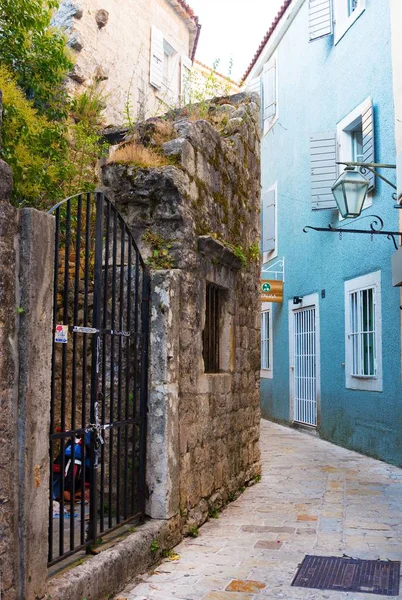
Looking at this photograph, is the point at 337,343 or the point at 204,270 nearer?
the point at 204,270

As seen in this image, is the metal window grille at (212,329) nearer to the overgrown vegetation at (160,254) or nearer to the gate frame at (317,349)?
the overgrown vegetation at (160,254)

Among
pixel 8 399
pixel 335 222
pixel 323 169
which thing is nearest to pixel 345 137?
pixel 323 169

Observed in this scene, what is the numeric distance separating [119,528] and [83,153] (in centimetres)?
493

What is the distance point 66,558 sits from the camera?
12.1ft

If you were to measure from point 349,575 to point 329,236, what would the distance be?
790 cm

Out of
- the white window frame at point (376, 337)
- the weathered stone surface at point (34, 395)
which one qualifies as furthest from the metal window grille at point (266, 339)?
the weathered stone surface at point (34, 395)

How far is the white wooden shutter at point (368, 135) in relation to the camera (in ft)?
31.4

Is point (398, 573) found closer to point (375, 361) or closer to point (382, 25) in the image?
point (375, 361)

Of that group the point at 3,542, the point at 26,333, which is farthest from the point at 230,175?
the point at 3,542

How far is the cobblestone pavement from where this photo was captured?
406cm

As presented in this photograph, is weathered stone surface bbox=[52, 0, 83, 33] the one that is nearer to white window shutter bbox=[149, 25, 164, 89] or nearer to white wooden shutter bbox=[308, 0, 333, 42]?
white window shutter bbox=[149, 25, 164, 89]

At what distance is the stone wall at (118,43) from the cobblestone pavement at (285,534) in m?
5.50

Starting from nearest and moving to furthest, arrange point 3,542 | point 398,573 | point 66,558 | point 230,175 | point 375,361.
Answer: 1. point 3,542
2. point 66,558
3. point 398,573
4. point 230,175
5. point 375,361

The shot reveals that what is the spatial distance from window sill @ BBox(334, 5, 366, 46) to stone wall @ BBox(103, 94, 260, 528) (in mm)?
4204
